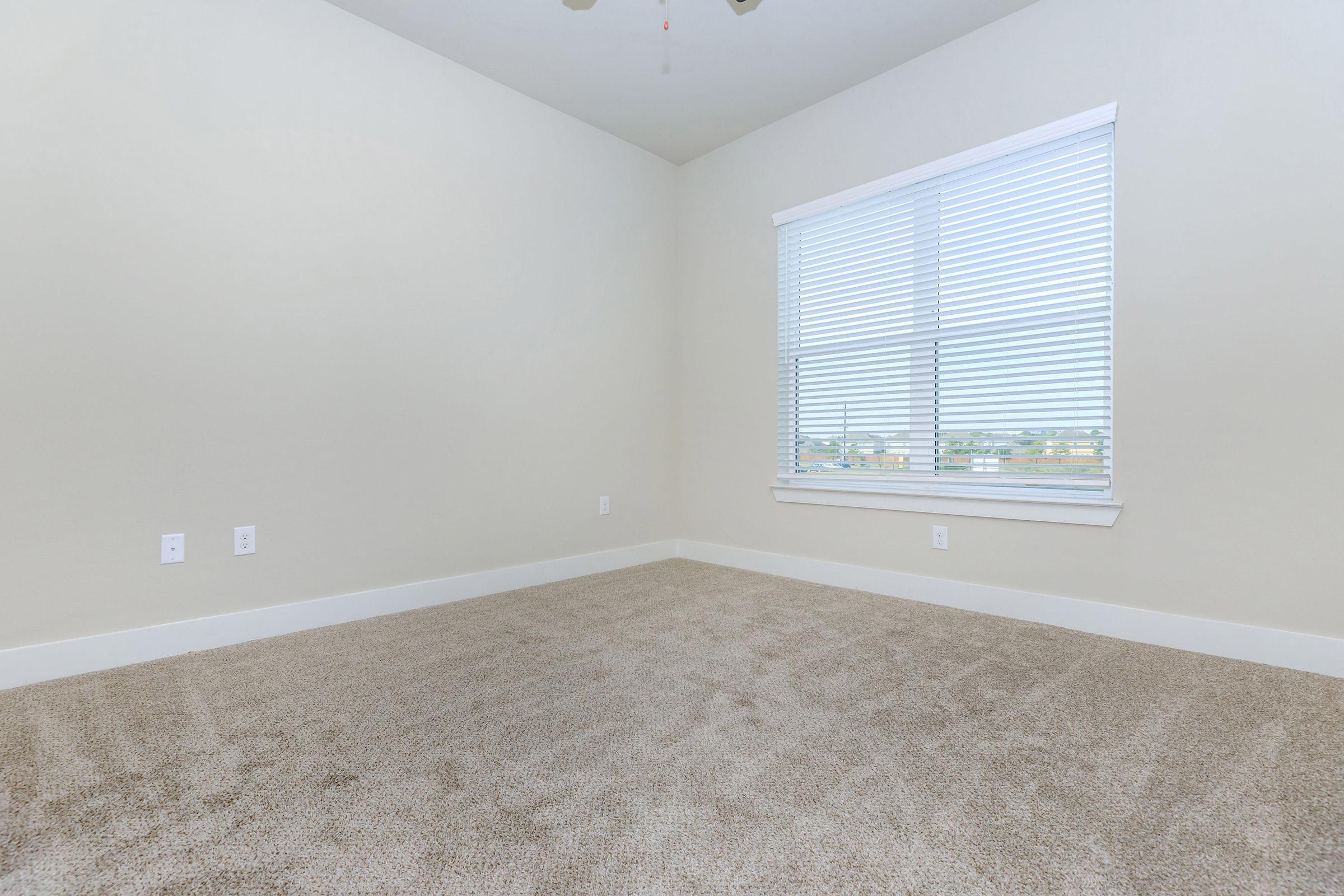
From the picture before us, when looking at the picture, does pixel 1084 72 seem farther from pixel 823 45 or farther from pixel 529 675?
pixel 529 675

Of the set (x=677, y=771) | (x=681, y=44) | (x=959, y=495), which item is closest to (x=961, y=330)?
(x=959, y=495)

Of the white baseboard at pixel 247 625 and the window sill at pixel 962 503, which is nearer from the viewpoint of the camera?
the white baseboard at pixel 247 625

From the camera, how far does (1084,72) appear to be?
2422 mm

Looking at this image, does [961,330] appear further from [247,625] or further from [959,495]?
[247,625]

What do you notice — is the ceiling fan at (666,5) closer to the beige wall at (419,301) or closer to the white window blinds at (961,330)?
the beige wall at (419,301)

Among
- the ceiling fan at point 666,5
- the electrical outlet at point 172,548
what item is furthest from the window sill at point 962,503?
the electrical outlet at point 172,548

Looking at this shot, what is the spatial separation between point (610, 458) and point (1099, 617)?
2505mm

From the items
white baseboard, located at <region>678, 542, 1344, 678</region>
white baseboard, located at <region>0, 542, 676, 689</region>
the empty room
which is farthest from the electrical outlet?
white baseboard, located at <region>678, 542, 1344, 678</region>

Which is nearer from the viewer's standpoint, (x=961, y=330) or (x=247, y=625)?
(x=247, y=625)

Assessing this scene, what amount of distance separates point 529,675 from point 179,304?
1.84 metres

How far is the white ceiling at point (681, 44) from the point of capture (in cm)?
255

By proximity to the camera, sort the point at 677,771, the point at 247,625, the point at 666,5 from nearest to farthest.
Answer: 1. the point at 677,771
2. the point at 247,625
3. the point at 666,5

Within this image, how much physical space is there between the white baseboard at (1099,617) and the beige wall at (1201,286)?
0.13 ft

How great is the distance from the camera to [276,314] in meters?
2.41
